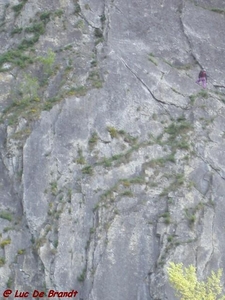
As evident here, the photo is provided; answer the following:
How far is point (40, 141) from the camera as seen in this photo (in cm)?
2984

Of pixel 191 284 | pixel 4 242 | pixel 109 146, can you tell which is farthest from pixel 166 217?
pixel 4 242

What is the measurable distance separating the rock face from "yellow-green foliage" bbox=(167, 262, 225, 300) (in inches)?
48.7

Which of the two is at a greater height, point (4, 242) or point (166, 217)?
point (166, 217)

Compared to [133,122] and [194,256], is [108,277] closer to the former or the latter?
[194,256]

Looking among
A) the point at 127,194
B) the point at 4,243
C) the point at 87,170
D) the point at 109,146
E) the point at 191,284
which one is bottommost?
the point at 4,243

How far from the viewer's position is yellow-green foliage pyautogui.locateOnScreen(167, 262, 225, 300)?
941 inches

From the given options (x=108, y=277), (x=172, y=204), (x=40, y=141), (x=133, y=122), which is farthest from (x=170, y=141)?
(x=108, y=277)

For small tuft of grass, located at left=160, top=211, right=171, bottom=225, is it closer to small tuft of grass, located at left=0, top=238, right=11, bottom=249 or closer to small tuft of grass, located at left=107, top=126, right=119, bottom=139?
small tuft of grass, located at left=107, top=126, right=119, bottom=139

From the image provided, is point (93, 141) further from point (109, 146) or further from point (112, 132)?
point (112, 132)

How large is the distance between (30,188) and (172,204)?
6.00m

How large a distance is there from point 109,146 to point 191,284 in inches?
329

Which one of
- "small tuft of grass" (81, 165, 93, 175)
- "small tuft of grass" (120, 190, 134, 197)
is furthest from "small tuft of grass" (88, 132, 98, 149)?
"small tuft of grass" (120, 190, 134, 197)

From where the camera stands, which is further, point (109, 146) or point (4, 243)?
point (109, 146)

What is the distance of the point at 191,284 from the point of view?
24.0 meters
